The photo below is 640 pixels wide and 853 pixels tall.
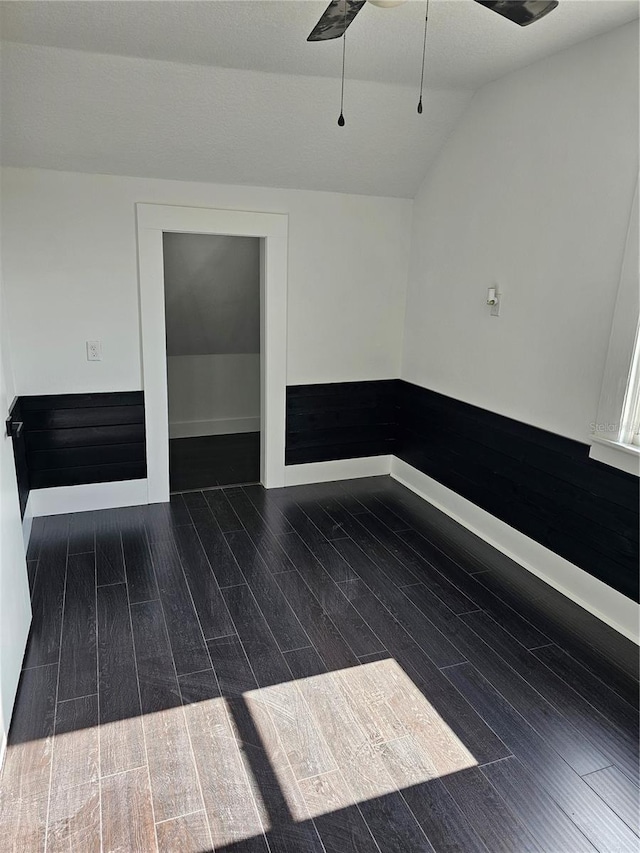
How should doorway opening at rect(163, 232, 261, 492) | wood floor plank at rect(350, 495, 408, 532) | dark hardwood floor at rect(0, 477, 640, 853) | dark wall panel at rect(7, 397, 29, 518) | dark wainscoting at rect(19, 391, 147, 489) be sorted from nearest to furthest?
dark hardwood floor at rect(0, 477, 640, 853), dark wall panel at rect(7, 397, 29, 518), dark wainscoting at rect(19, 391, 147, 489), wood floor plank at rect(350, 495, 408, 532), doorway opening at rect(163, 232, 261, 492)

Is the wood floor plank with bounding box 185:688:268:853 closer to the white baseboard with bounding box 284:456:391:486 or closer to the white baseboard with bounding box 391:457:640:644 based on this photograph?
the white baseboard with bounding box 391:457:640:644

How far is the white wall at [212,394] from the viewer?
5.64m

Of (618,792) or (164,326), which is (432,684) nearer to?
(618,792)

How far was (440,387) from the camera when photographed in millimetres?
4086

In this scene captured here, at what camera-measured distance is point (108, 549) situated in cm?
341

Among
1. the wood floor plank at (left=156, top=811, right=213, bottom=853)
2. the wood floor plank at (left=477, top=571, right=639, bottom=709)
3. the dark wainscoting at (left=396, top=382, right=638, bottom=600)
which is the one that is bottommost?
the wood floor plank at (left=156, top=811, right=213, bottom=853)

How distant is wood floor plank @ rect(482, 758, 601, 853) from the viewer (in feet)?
5.62

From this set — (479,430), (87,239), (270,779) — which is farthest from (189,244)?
(270,779)

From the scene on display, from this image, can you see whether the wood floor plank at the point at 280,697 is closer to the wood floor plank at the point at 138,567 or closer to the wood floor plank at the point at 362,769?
the wood floor plank at the point at 362,769

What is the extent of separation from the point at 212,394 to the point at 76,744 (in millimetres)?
4025

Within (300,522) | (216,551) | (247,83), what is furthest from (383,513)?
(247,83)

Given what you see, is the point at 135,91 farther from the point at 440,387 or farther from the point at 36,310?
the point at 440,387

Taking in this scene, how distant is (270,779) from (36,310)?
2973 millimetres

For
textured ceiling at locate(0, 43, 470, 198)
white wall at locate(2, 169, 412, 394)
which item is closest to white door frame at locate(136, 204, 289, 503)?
white wall at locate(2, 169, 412, 394)
